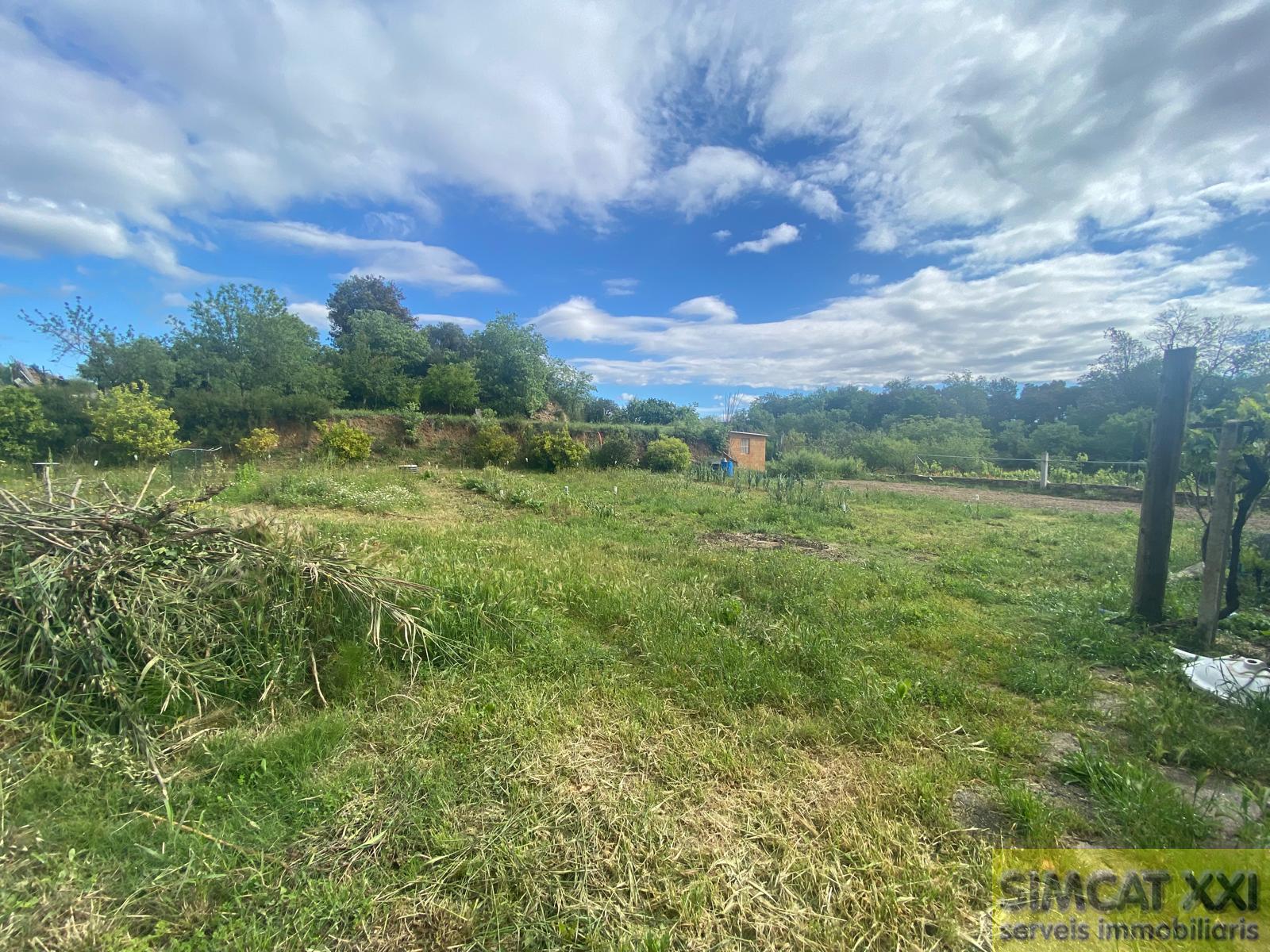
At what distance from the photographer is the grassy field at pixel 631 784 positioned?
1391 millimetres

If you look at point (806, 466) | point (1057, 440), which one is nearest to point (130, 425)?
point (806, 466)

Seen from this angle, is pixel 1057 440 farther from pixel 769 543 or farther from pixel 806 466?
pixel 769 543

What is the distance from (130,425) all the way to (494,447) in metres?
8.62

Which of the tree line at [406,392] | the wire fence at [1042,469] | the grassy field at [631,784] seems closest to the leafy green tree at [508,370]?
the tree line at [406,392]

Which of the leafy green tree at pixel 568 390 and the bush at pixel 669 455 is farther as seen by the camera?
the leafy green tree at pixel 568 390

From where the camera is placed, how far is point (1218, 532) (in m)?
3.01

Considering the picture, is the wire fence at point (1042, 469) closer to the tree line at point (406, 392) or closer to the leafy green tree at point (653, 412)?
the tree line at point (406, 392)

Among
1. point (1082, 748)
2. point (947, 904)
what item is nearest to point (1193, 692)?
point (1082, 748)

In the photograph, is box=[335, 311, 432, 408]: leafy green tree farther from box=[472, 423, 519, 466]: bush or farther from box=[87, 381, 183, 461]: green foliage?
box=[87, 381, 183, 461]: green foliage

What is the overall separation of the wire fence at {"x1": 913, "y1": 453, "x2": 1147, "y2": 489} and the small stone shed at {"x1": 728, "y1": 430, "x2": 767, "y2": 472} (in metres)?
5.84

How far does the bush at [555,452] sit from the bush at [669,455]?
2650 mm

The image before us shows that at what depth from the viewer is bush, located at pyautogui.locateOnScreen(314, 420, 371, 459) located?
14.0 meters

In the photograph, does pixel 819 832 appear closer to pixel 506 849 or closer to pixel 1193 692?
pixel 506 849

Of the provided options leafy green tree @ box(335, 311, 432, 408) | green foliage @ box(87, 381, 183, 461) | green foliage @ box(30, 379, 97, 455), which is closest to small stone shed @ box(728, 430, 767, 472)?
leafy green tree @ box(335, 311, 432, 408)
